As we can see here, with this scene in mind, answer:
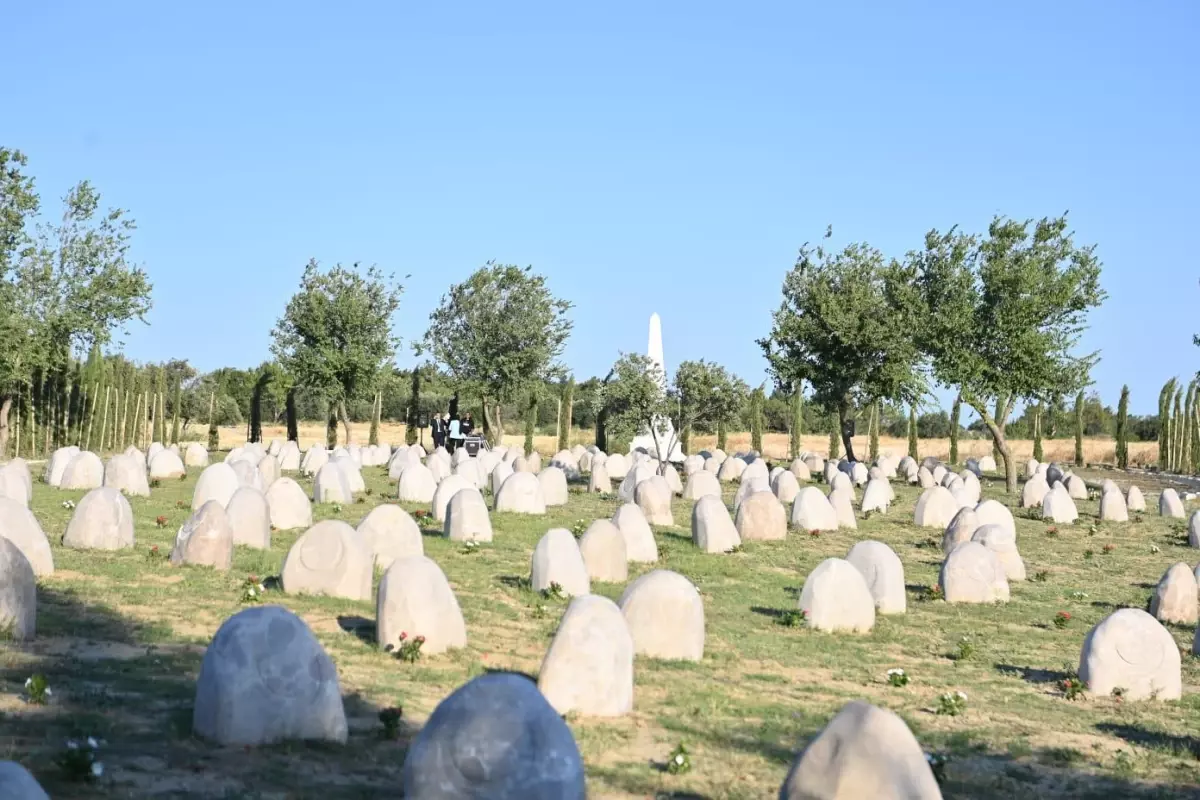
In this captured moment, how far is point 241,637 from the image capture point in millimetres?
8672

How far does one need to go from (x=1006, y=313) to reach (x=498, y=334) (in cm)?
2249

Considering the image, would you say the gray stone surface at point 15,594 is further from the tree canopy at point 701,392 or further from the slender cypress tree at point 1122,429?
the slender cypress tree at point 1122,429

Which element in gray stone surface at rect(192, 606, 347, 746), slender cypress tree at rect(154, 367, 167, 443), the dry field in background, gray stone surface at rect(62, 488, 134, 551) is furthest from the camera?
the dry field in background

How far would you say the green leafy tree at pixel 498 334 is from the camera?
53.9 m

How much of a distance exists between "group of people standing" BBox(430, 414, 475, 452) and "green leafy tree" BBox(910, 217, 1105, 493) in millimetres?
16373

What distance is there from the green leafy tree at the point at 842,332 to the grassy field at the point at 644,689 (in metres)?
26.2

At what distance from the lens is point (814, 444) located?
7456 centimetres

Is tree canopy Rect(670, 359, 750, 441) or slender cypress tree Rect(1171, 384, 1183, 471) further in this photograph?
slender cypress tree Rect(1171, 384, 1183, 471)

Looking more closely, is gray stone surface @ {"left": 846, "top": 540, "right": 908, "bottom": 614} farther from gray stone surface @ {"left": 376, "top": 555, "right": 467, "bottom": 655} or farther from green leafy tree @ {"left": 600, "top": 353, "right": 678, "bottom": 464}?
green leafy tree @ {"left": 600, "top": 353, "right": 678, "bottom": 464}

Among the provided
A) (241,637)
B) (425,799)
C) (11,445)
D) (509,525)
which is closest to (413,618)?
(241,637)

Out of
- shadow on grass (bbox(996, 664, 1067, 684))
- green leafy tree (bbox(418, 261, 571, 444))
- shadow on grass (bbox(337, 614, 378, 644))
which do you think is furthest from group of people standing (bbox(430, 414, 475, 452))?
shadow on grass (bbox(996, 664, 1067, 684))

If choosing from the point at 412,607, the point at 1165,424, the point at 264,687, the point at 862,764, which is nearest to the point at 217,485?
the point at 412,607

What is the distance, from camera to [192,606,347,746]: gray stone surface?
8.48m

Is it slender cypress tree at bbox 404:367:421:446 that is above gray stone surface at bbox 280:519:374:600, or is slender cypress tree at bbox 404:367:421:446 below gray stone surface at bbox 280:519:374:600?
above
